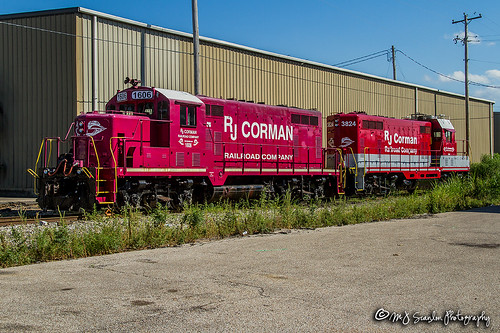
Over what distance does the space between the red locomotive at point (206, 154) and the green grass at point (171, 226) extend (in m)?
1.96

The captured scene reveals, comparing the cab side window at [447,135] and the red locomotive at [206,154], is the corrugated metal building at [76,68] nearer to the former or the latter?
the red locomotive at [206,154]

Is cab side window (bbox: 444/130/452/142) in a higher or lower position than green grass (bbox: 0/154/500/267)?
higher

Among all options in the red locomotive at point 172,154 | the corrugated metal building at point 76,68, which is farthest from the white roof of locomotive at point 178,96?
the corrugated metal building at point 76,68

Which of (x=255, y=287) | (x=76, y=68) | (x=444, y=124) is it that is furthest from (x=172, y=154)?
(x=444, y=124)

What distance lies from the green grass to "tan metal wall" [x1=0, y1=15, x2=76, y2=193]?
11.0 meters

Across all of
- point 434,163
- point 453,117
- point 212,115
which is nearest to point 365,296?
point 212,115

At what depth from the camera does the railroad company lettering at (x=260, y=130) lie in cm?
1780

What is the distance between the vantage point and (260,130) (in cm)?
1881

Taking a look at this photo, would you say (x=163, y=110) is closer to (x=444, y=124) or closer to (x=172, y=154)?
(x=172, y=154)

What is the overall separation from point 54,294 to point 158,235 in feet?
12.9

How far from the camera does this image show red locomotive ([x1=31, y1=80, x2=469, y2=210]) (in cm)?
1423

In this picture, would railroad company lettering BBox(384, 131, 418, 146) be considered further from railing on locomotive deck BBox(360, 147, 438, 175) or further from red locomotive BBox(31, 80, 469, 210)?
railing on locomotive deck BBox(360, 147, 438, 175)

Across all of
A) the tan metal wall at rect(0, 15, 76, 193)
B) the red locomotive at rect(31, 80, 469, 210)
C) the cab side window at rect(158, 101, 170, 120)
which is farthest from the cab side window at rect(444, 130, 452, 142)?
the tan metal wall at rect(0, 15, 76, 193)

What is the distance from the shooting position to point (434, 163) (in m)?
27.6
